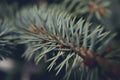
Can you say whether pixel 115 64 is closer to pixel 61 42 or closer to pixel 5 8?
pixel 61 42

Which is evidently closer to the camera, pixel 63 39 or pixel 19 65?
pixel 63 39

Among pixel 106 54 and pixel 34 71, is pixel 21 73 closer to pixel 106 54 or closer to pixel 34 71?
pixel 34 71

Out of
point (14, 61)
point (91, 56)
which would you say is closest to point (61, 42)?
point (91, 56)

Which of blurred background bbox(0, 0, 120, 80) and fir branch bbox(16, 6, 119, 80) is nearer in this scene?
fir branch bbox(16, 6, 119, 80)

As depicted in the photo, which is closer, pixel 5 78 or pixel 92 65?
pixel 92 65

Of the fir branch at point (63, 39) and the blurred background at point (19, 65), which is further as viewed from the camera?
the blurred background at point (19, 65)

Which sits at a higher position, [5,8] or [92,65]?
[5,8]

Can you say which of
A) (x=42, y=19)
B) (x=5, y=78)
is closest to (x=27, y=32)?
(x=42, y=19)

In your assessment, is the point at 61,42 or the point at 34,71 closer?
the point at 61,42

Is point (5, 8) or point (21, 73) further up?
point (5, 8)
